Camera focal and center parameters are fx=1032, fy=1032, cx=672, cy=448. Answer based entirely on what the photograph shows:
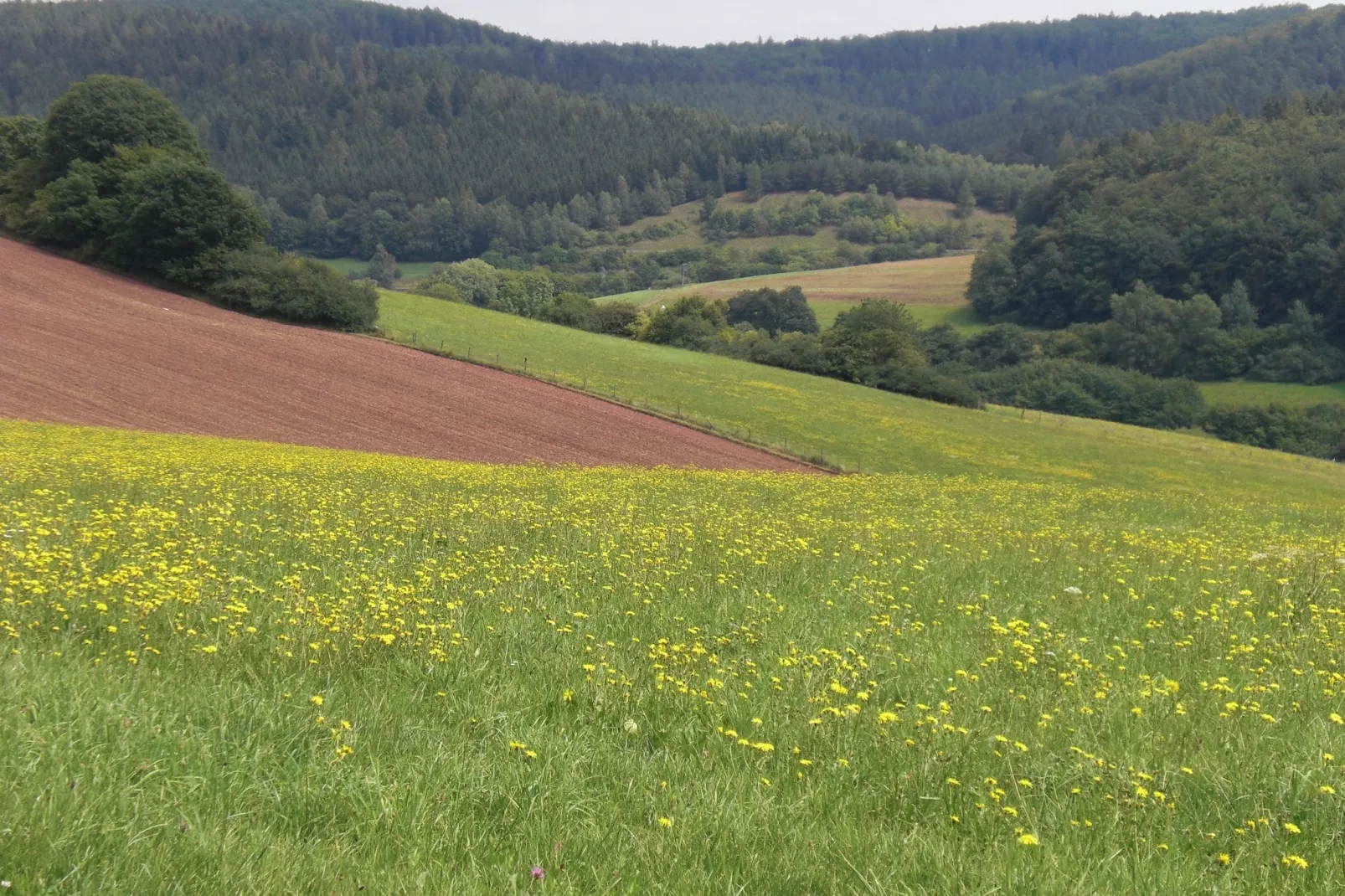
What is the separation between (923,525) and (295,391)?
37.4 metres

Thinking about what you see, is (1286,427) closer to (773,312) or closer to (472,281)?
(773,312)

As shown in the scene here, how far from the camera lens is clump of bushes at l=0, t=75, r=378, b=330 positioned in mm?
64938

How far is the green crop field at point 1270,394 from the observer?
108144 millimetres

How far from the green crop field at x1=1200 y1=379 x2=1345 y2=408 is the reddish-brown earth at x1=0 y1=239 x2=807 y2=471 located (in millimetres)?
81121

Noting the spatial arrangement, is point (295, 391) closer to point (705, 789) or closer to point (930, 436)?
point (930, 436)

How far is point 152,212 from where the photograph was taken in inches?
2562

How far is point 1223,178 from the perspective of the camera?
143m

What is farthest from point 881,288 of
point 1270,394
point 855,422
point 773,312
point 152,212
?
point 152,212

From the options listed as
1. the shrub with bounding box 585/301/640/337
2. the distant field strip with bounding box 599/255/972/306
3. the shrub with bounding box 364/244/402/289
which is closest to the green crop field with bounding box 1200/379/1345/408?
the distant field strip with bounding box 599/255/972/306

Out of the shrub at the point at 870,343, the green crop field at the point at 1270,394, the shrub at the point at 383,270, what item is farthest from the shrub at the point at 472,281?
the green crop field at the point at 1270,394

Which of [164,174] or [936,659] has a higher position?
[164,174]

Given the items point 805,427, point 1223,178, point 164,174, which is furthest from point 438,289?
point 1223,178

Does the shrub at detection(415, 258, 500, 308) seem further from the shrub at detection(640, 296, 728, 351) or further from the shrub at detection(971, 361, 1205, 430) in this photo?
the shrub at detection(971, 361, 1205, 430)

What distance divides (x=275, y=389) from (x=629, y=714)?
4524cm
